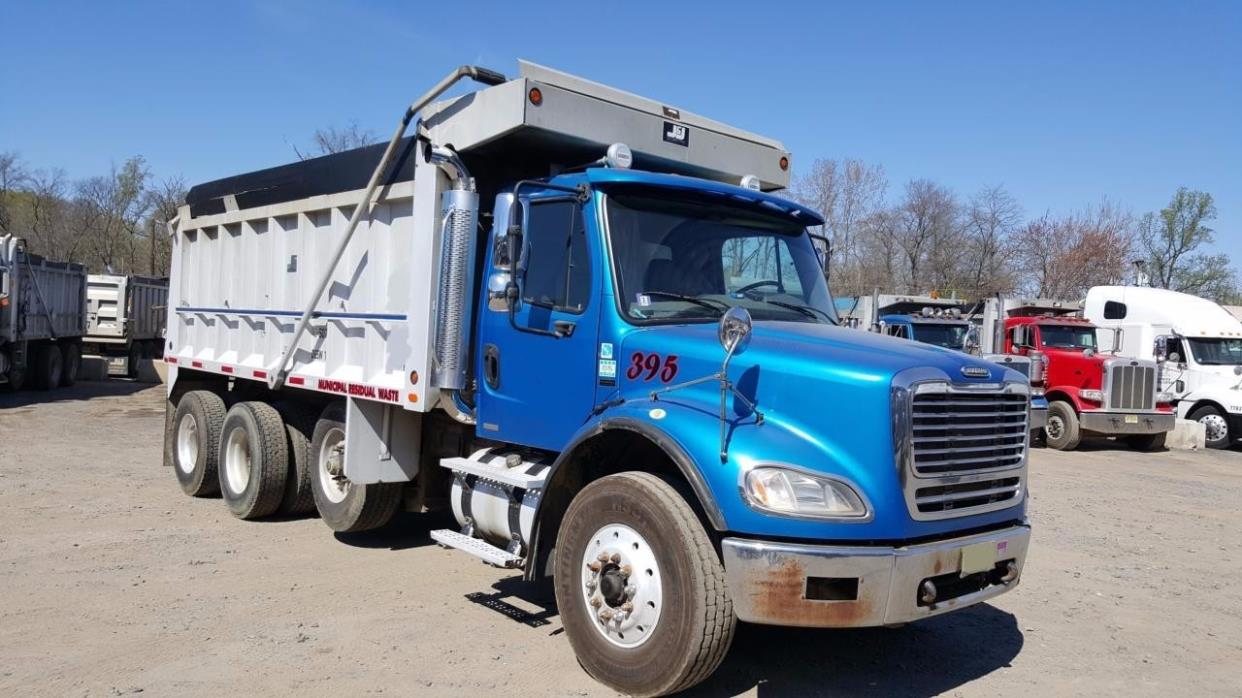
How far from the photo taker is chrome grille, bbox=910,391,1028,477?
4.29m

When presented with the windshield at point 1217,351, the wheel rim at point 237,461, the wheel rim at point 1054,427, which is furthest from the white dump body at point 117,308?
the windshield at point 1217,351

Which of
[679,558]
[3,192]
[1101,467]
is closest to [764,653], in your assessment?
[679,558]

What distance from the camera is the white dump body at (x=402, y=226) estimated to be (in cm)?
595

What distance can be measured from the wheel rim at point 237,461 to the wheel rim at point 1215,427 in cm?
1850

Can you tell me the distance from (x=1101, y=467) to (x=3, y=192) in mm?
57662

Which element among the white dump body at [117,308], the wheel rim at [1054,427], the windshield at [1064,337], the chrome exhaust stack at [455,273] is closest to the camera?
the chrome exhaust stack at [455,273]

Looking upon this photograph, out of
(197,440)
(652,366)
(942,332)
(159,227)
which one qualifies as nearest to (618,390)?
(652,366)

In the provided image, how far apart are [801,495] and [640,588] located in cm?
96

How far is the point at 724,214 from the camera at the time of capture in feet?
18.6

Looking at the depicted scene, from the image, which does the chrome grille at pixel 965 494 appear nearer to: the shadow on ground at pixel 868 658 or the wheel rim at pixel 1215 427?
the shadow on ground at pixel 868 658

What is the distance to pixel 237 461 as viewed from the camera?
8.78 m

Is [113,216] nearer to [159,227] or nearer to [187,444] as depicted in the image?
[159,227]

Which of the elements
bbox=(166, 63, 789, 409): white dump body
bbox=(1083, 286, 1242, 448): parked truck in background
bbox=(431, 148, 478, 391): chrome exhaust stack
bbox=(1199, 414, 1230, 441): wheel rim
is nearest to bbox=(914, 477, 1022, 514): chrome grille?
bbox=(166, 63, 789, 409): white dump body

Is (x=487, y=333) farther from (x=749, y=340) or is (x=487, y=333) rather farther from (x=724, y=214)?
(x=749, y=340)
